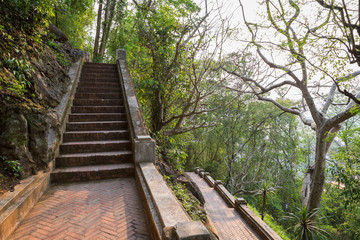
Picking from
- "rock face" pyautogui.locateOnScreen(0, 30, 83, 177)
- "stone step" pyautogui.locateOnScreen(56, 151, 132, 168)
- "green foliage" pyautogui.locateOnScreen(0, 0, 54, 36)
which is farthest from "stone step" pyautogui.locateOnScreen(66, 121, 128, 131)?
"green foliage" pyautogui.locateOnScreen(0, 0, 54, 36)

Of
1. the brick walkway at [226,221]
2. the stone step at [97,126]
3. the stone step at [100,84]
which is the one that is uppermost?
the stone step at [100,84]

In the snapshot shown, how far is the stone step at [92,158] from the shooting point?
497cm

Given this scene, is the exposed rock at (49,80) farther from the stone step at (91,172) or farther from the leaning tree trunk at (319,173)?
the leaning tree trunk at (319,173)

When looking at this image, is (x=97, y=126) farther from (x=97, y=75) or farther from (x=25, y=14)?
(x=97, y=75)

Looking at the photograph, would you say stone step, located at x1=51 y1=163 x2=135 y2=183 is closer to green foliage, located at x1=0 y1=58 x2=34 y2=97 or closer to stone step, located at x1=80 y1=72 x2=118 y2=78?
green foliage, located at x1=0 y1=58 x2=34 y2=97

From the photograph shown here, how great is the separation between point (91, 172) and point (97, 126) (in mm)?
1820

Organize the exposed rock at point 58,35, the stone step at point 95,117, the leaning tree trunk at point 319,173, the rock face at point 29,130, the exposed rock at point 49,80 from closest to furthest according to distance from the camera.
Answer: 1. the rock face at point 29,130
2. the exposed rock at point 49,80
3. the stone step at point 95,117
4. the leaning tree trunk at point 319,173
5. the exposed rock at point 58,35

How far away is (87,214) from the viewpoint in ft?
11.2

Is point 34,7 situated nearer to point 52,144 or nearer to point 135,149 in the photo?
point 52,144

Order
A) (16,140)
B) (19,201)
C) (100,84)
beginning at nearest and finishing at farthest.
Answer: (19,201) → (16,140) → (100,84)

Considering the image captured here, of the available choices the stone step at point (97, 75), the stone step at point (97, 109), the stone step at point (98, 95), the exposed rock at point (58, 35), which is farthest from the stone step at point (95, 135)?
the exposed rock at point (58, 35)

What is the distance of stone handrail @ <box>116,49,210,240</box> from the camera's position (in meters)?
2.33

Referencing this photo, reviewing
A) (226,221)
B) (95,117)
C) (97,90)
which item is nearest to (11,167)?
(95,117)

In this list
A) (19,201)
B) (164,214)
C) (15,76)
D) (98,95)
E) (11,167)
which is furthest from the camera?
(98,95)
